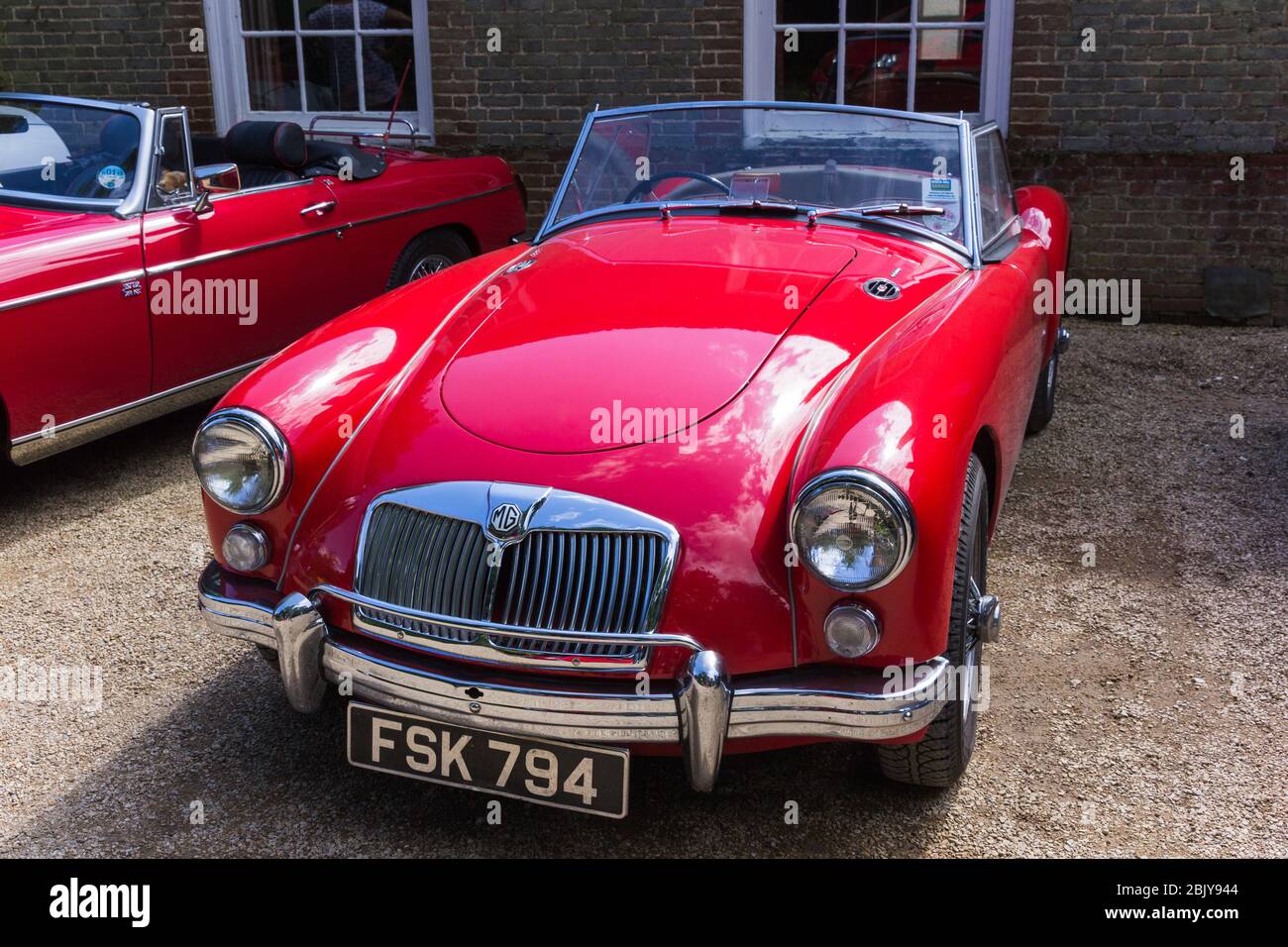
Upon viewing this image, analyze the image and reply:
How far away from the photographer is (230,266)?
4.81 m

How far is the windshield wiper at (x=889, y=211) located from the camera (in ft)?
11.3

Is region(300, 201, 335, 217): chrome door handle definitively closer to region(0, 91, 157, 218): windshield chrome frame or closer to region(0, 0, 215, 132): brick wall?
region(0, 91, 157, 218): windshield chrome frame

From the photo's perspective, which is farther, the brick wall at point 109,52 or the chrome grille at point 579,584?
the brick wall at point 109,52

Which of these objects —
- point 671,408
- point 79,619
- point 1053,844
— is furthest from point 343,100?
point 1053,844

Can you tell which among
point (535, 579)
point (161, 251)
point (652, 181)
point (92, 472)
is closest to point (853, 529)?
point (535, 579)

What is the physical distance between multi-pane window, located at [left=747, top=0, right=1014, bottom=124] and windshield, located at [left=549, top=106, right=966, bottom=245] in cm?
380

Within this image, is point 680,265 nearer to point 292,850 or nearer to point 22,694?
point 292,850

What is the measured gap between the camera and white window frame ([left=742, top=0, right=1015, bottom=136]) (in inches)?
276

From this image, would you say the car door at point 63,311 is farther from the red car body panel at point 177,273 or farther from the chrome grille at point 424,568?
the chrome grille at point 424,568

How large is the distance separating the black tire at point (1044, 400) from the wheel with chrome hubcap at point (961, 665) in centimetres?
233

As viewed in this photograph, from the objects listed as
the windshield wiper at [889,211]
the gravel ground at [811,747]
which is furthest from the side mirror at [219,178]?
A: the windshield wiper at [889,211]

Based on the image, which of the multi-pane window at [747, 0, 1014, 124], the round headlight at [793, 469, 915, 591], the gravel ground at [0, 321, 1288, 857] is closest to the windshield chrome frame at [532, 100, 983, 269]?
the gravel ground at [0, 321, 1288, 857]

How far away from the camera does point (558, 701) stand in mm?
2246

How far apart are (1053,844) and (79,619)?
2711 mm
